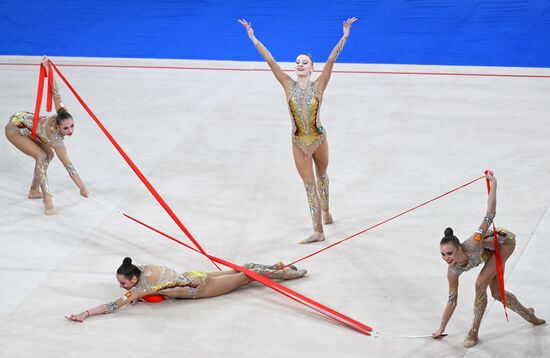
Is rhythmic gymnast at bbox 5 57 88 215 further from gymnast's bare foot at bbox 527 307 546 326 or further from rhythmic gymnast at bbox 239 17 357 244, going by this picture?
gymnast's bare foot at bbox 527 307 546 326

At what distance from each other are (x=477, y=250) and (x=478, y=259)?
79 millimetres

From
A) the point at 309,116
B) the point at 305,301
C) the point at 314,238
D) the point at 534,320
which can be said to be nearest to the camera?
the point at 534,320

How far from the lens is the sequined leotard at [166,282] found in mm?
7234

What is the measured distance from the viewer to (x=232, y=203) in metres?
9.13

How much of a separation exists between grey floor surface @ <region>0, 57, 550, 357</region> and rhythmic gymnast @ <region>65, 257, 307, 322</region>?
0.32 feet

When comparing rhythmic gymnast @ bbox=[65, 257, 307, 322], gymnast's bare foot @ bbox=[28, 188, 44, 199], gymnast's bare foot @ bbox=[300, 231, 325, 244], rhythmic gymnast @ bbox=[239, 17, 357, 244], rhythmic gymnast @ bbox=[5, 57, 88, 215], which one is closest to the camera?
rhythmic gymnast @ bbox=[65, 257, 307, 322]

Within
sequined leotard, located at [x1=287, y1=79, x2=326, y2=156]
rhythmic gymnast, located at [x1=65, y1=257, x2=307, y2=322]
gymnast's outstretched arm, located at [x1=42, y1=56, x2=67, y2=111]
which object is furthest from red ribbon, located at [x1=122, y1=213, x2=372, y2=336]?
gymnast's outstretched arm, located at [x1=42, y1=56, x2=67, y2=111]

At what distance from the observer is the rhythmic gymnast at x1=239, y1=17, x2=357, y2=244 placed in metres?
7.95

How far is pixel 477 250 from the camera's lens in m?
6.46

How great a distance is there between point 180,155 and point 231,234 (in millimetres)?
1996

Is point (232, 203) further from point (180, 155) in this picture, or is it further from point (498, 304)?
point (498, 304)

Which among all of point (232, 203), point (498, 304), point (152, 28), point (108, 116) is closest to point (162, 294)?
point (232, 203)

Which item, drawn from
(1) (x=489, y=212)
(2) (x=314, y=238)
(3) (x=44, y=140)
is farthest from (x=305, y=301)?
(3) (x=44, y=140)

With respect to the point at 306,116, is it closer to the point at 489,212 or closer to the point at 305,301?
the point at 305,301
